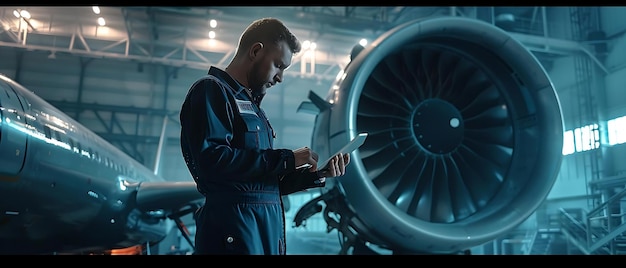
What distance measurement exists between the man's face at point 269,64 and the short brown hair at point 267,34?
0.5 inches

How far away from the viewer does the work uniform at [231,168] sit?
0.83 meters

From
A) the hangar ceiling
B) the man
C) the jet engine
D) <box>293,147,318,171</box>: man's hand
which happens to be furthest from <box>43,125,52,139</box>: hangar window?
the hangar ceiling

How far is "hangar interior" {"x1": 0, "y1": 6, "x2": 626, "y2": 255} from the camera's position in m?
3.07

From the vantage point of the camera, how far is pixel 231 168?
820 mm

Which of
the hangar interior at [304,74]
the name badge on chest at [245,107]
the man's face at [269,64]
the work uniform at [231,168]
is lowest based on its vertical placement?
the work uniform at [231,168]

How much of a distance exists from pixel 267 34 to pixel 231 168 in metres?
0.28

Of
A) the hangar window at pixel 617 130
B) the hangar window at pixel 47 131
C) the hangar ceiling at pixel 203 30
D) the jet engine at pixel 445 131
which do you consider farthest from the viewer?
the hangar ceiling at pixel 203 30

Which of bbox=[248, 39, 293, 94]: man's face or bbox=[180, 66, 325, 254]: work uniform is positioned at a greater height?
bbox=[248, 39, 293, 94]: man's face

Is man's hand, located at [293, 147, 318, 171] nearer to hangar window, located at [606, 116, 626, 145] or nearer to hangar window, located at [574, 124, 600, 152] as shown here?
hangar window, located at [606, 116, 626, 145]

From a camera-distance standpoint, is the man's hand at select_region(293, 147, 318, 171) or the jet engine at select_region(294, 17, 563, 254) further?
the jet engine at select_region(294, 17, 563, 254)

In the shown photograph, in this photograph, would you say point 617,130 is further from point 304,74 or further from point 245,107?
point 304,74

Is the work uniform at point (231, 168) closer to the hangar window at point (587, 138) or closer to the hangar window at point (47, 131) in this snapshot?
the hangar window at point (47, 131)

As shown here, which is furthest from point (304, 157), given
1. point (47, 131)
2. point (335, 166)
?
point (47, 131)

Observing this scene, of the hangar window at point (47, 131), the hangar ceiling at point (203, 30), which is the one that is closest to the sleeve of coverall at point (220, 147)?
the hangar window at point (47, 131)
